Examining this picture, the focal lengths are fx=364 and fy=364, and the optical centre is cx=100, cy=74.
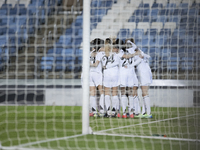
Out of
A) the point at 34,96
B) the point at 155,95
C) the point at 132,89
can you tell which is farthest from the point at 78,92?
the point at 132,89

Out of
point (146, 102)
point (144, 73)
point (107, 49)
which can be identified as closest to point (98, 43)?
point (107, 49)

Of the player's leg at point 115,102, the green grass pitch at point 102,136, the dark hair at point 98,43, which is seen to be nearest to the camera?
the green grass pitch at point 102,136

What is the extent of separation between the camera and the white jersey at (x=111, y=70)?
7.04 metres

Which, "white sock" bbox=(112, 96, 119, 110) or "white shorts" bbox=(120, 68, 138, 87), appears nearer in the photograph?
"white sock" bbox=(112, 96, 119, 110)

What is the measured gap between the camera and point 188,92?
914 centimetres

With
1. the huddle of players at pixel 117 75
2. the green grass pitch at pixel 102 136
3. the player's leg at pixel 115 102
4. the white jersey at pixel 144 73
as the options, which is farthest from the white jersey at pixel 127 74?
the green grass pitch at pixel 102 136

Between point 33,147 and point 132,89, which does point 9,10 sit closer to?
point 132,89

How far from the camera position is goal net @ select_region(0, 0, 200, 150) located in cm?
457

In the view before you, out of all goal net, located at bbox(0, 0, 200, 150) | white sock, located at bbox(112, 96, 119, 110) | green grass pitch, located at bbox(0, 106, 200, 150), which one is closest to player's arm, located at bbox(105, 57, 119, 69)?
goal net, located at bbox(0, 0, 200, 150)

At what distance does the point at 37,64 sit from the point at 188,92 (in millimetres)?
4369

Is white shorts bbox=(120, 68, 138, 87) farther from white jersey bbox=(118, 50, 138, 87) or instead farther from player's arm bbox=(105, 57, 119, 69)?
player's arm bbox=(105, 57, 119, 69)

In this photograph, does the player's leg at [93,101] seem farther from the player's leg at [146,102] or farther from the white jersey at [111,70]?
the player's leg at [146,102]

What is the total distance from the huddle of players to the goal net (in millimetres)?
29

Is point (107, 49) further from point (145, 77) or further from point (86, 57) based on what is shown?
point (86, 57)
